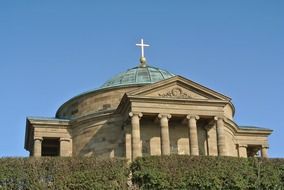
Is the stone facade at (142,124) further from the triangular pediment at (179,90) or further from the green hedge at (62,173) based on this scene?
the green hedge at (62,173)

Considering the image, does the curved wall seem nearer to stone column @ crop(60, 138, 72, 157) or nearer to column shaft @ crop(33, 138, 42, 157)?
stone column @ crop(60, 138, 72, 157)

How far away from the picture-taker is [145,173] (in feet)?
114

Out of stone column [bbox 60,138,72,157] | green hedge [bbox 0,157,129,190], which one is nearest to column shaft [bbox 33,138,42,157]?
stone column [bbox 60,138,72,157]

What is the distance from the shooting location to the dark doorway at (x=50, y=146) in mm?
48928

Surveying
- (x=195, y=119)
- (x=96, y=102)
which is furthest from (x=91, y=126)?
(x=195, y=119)

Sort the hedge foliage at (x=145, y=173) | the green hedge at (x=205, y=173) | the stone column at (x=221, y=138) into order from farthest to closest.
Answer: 1. the stone column at (x=221, y=138)
2. the green hedge at (x=205, y=173)
3. the hedge foliage at (x=145, y=173)

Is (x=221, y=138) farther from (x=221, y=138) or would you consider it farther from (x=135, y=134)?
(x=135, y=134)

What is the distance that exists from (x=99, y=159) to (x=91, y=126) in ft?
39.1

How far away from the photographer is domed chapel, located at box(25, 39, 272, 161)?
4309cm

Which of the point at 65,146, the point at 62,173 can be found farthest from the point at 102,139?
the point at 62,173

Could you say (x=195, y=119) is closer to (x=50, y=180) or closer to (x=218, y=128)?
(x=218, y=128)

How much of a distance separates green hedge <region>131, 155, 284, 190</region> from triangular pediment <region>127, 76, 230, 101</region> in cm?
843

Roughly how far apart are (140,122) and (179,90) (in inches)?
160

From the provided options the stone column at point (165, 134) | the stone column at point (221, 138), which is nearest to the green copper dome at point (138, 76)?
the stone column at point (165, 134)
